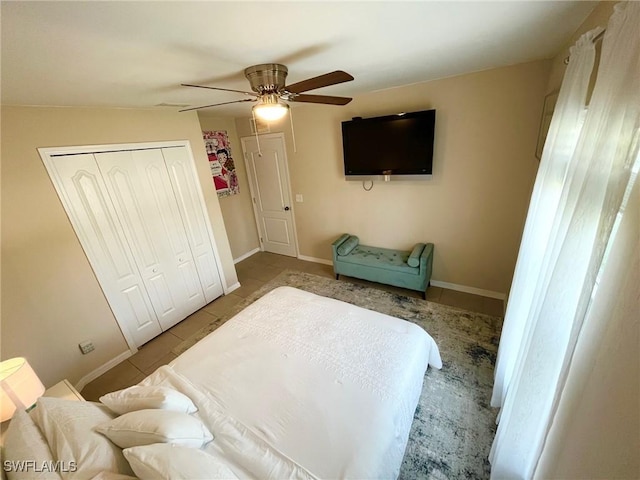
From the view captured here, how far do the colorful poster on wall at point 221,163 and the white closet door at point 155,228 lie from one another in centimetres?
125

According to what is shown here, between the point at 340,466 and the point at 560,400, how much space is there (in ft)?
2.94

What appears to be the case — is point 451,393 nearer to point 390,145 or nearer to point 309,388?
point 309,388

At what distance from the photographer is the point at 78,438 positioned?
1073mm

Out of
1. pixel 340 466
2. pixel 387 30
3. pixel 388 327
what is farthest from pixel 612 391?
pixel 387 30

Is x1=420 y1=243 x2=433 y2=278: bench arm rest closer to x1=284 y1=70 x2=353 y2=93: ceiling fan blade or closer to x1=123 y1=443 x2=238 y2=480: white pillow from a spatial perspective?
x1=284 y1=70 x2=353 y2=93: ceiling fan blade

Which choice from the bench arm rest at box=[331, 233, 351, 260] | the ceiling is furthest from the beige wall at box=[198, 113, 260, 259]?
the ceiling

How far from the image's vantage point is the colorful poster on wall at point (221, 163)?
3977mm

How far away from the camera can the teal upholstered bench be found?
3.00m

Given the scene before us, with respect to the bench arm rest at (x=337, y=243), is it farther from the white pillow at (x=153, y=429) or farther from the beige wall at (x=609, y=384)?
the beige wall at (x=609, y=384)

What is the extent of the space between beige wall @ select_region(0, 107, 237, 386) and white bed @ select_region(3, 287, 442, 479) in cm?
131

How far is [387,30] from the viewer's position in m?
1.31

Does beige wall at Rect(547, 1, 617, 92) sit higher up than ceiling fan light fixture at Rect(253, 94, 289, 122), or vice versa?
beige wall at Rect(547, 1, 617, 92)

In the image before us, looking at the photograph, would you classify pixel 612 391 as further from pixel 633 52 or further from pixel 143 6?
pixel 143 6

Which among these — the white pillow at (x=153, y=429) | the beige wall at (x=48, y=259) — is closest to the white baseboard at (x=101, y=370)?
the beige wall at (x=48, y=259)
